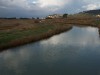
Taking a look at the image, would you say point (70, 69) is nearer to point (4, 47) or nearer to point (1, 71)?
point (1, 71)

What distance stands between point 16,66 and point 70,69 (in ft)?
22.8

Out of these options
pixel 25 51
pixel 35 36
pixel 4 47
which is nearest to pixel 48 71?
pixel 25 51

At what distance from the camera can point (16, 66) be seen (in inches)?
1121

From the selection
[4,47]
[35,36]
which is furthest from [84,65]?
[35,36]

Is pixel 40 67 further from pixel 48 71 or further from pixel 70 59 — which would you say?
pixel 70 59

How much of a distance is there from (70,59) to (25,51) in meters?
9.80

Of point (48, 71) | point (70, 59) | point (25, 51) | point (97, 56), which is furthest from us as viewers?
point (25, 51)

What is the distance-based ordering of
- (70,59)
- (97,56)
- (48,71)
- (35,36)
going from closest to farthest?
(48,71) → (70,59) → (97,56) → (35,36)

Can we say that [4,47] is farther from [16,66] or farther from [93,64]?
[93,64]

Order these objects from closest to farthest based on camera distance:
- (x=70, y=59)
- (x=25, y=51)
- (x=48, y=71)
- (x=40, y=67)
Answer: (x=48, y=71) → (x=40, y=67) → (x=70, y=59) → (x=25, y=51)

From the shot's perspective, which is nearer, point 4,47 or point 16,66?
point 16,66

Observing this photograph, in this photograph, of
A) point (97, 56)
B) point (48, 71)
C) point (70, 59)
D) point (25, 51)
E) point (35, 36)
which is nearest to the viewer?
point (48, 71)

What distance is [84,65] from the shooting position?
28.9 metres

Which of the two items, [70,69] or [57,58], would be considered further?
[57,58]
